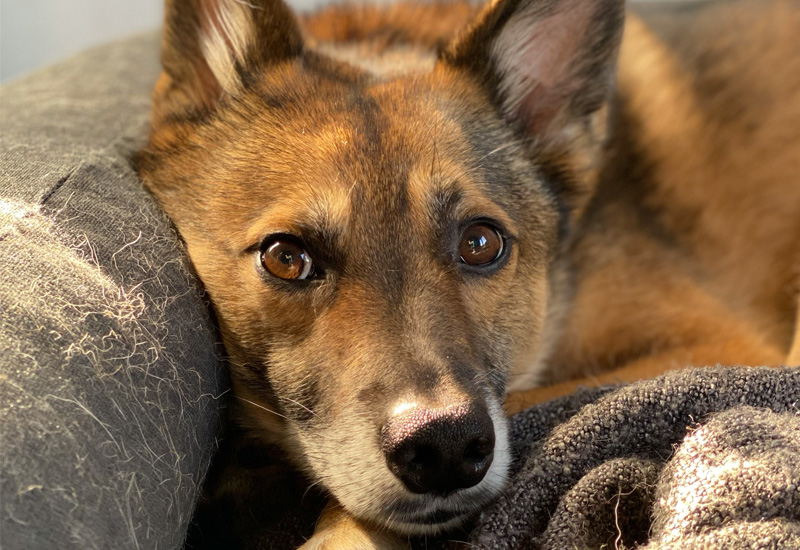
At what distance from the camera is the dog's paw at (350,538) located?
4.66 feet

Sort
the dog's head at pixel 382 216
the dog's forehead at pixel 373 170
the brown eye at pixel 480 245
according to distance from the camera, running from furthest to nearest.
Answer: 1. the brown eye at pixel 480 245
2. the dog's forehead at pixel 373 170
3. the dog's head at pixel 382 216

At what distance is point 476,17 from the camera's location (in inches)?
77.2

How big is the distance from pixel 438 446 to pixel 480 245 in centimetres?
56

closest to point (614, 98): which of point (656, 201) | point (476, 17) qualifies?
point (656, 201)

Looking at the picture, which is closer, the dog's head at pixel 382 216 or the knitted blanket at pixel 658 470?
the knitted blanket at pixel 658 470

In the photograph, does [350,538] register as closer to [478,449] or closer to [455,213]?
[478,449]

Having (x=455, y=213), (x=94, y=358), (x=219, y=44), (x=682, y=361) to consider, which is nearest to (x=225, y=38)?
(x=219, y=44)

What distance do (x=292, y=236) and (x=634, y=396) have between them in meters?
0.74

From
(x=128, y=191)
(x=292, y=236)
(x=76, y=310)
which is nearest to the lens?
(x=76, y=310)

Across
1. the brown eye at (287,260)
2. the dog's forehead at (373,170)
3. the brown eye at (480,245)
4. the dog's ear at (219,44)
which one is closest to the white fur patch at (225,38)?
the dog's ear at (219,44)

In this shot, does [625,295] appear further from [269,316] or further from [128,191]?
[128,191]

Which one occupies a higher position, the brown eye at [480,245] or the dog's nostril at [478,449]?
the brown eye at [480,245]

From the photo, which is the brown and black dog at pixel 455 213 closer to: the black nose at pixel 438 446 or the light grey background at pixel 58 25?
the black nose at pixel 438 446

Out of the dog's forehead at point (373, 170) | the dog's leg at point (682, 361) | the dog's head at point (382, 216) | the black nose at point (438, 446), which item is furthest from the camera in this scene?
the dog's leg at point (682, 361)
